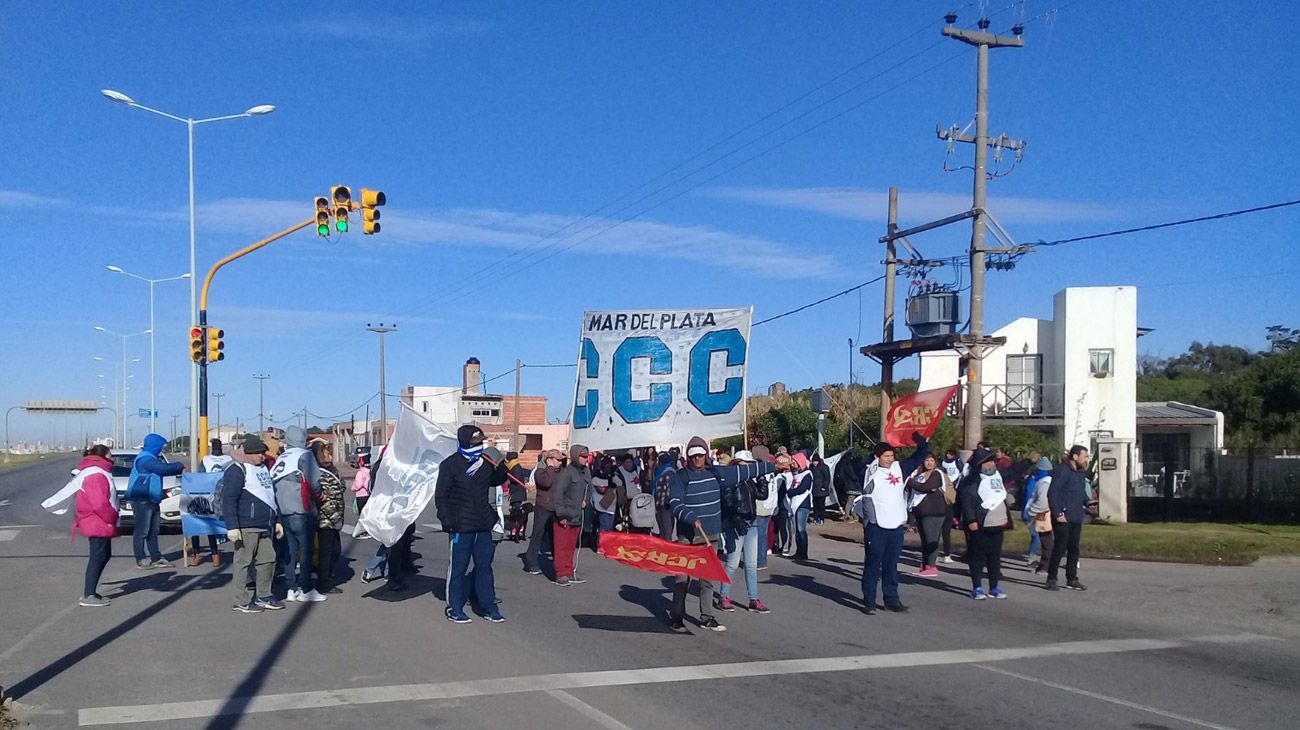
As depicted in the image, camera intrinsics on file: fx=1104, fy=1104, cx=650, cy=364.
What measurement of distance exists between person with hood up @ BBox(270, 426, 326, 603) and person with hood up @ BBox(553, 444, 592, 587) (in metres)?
3.05

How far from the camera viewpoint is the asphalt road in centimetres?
742

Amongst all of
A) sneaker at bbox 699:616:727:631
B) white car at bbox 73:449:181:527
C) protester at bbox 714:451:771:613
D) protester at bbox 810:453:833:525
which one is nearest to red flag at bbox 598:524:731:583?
sneaker at bbox 699:616:727:631

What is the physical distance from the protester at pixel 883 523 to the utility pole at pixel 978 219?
1070 cm

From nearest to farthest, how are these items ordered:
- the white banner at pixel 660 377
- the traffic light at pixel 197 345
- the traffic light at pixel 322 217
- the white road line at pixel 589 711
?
the white road line at pixel 589 711, the white banner at pixel 660 377, the traffic light at pixel 322 217, the traffic light at pixel 197 345

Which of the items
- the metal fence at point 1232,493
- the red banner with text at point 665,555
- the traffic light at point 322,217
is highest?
the traffic light at point 322,217

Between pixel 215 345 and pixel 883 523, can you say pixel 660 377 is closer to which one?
pixel 883 523

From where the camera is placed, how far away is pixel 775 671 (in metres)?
8.75

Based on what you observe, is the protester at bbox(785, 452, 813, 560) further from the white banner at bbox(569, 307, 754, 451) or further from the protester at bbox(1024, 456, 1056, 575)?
the protester at bbox(1024, 456, 1056, 575)

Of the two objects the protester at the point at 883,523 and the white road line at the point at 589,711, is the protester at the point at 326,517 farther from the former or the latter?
the protester at the point at 883,523

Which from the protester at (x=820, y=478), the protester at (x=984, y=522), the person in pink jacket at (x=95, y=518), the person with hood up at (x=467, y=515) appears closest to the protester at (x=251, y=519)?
the person in pink jacket at (x=95, y=518)

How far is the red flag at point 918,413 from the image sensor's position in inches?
642

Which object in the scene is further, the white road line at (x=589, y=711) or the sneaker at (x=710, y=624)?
the sneaker at (x=710, y=624)

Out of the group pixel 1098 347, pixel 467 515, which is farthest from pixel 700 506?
pixel 1098 347

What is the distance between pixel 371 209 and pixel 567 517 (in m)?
7.87
